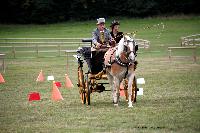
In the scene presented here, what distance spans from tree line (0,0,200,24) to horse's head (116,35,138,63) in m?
60.6

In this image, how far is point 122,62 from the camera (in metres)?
17.5

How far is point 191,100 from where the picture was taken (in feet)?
59.7

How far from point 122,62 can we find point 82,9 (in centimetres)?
6288

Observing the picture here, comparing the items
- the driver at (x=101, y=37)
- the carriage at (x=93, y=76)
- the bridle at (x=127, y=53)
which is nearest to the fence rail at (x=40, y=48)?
the carriage at (x=93, y=76)

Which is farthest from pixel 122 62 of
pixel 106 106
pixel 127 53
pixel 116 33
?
pixel 116 33

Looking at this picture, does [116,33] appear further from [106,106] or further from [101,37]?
[106,106]

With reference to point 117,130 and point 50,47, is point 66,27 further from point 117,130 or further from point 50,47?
point 117,130

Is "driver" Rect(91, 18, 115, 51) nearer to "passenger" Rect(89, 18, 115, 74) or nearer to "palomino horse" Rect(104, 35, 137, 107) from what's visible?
"passenger" Rect(89, 18, 115, 74)

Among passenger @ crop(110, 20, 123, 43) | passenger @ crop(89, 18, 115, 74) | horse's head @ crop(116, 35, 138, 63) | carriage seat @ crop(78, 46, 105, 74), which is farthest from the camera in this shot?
carriage seat @ crop(78, 46, 105, 74)

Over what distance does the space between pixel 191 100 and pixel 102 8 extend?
62064 millimetres

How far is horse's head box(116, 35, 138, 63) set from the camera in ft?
55.9

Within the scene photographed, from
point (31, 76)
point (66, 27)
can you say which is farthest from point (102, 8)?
point (31, 76)

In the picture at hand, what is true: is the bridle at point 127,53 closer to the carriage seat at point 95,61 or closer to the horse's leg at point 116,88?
the horse's leg at point 116,88

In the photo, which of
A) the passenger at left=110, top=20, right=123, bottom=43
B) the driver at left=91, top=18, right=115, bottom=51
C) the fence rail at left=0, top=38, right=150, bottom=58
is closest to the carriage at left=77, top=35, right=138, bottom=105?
the driver at left=91, top=18, right=115, bottom=51
